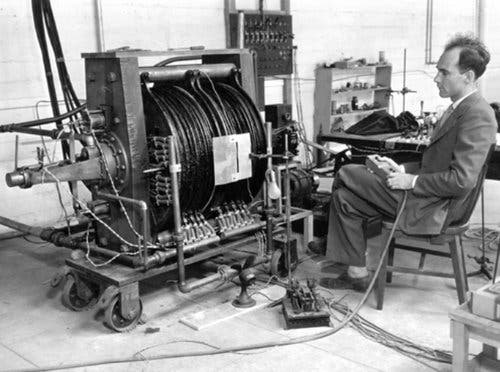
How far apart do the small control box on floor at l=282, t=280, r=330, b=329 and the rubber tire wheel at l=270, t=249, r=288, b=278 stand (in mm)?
498

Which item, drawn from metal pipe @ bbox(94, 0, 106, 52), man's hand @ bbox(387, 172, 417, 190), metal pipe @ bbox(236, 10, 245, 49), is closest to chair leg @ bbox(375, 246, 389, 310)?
man's hand @ bbox(387, 172, 417, 190)

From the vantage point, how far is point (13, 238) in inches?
188

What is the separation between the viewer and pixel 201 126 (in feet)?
10.9

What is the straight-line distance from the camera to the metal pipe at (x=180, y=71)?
3286 millimetres

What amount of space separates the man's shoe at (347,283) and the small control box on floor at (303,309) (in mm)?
410

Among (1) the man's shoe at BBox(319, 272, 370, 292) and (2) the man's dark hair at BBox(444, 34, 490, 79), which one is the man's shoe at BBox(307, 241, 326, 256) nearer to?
(1) the man's shoe at BBox(319, 272, 370, 292)

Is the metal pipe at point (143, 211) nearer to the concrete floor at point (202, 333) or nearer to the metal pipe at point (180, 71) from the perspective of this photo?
the concrete floor at point (202, 333)

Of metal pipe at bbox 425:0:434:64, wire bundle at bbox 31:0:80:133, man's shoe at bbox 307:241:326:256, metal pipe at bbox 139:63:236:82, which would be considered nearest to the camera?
metal pipe at bbox 139:63:236:82

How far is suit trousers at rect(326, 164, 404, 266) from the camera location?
10.6ft

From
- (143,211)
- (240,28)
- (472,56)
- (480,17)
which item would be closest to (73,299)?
(143,211)

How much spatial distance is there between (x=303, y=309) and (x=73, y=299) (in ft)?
4.09

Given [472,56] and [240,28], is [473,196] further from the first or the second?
[240,28]

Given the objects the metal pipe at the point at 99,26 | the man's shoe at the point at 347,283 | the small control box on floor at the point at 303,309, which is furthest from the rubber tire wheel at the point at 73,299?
the metal pipe at the point at 99,26

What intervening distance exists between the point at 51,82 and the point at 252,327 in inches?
97.3
